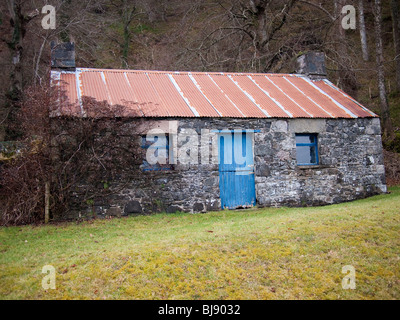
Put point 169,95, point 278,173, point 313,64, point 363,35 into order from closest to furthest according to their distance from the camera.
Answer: point 278,173 → point 169,95 → point 313,64 → point 363,35

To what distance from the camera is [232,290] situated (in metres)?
5.09

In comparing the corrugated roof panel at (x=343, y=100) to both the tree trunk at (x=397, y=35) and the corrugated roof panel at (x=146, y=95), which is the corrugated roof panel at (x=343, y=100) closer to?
the corrugated roof panel at (x=146, y=95)

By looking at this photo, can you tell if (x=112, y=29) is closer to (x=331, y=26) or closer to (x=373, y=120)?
(x=331, y=26)

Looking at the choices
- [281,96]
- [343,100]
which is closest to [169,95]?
[281,96]

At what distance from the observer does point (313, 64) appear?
14914 millimetres

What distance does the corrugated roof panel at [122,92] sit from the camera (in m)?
10.1

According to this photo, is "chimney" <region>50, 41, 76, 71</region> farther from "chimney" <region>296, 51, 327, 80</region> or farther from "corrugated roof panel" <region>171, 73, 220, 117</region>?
"chimney" <region>296, 51, 327, 80</region>

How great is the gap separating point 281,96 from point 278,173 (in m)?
3.29

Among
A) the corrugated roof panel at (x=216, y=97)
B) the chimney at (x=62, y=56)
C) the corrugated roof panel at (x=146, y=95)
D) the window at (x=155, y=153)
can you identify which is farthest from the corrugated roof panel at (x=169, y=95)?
the chimney at (x=62, y=56)

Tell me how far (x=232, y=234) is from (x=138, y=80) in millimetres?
7586

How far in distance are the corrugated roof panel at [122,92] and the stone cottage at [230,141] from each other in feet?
0.11

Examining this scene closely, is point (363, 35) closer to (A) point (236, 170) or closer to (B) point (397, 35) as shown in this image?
(B) point (397, 35)

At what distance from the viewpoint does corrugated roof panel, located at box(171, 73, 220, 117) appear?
10922mm
